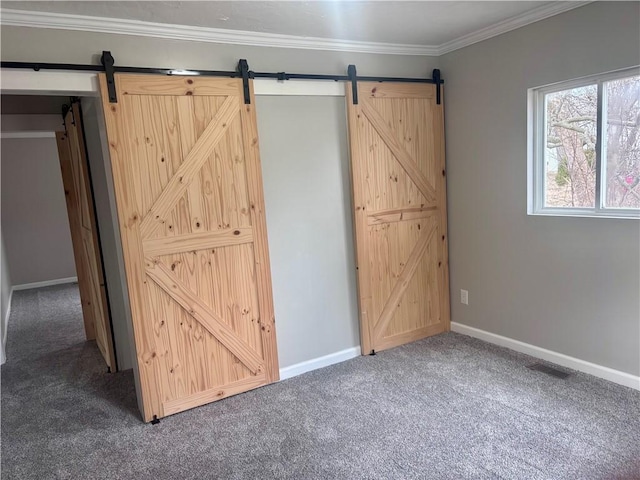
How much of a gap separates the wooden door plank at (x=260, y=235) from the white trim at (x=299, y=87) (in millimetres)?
93

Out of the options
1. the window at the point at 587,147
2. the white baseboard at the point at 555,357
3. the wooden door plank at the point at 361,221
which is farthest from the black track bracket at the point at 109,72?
the white baseboard at the point at 555,357

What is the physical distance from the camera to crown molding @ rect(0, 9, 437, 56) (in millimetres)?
2277

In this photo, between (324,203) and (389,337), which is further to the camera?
(389,337)

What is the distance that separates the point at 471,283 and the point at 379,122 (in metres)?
1.56

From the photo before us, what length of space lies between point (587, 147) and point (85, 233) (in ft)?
13.0

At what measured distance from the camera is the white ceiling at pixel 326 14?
2.30 metres

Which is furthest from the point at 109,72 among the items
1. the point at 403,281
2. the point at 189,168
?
the point at 403,281

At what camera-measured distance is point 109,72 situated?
96.0 inches

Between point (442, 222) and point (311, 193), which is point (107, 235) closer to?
point (311, 193)

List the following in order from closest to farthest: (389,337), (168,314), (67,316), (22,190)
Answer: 1. (168,314)
2. (389,337)
3. (67,316)
4. (22,190)

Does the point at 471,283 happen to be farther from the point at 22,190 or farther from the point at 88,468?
the point at 22,190

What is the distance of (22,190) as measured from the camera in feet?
21.8

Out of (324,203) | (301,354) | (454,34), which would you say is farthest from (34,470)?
(454,34)

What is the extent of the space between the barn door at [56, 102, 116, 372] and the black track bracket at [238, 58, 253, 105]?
1413mm
